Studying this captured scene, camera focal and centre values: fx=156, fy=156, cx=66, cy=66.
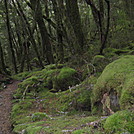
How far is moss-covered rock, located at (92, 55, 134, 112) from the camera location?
9.53ft

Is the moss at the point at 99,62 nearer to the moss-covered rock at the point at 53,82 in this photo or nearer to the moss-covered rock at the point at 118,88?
the moss-covered rock at the point at 53,82

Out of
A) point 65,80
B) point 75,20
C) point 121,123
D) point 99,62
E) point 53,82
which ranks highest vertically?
point 75,20

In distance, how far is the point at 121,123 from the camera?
7.02 ft

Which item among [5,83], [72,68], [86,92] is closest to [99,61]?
[72,68]

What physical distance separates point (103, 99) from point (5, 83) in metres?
8.91

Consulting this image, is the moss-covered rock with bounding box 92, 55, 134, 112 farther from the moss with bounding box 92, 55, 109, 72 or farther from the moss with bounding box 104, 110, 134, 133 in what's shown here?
the moss with bounding box 92, 55, 109, 72

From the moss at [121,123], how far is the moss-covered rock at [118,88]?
0.52m

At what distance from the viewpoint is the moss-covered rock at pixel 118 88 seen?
9.53 ft

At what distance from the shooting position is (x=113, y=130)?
2.11m

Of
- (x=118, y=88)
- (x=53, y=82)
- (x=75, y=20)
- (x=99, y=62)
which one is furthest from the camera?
(x=75, y=20)

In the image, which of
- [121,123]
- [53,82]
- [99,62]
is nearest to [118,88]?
[121,123]

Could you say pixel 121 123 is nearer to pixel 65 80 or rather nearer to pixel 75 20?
pixel 65 80

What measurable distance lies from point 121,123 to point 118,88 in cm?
133

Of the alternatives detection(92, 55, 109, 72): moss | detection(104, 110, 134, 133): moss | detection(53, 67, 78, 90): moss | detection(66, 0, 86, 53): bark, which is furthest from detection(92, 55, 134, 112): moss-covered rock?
detection(66, 0, 86, 53): bark
